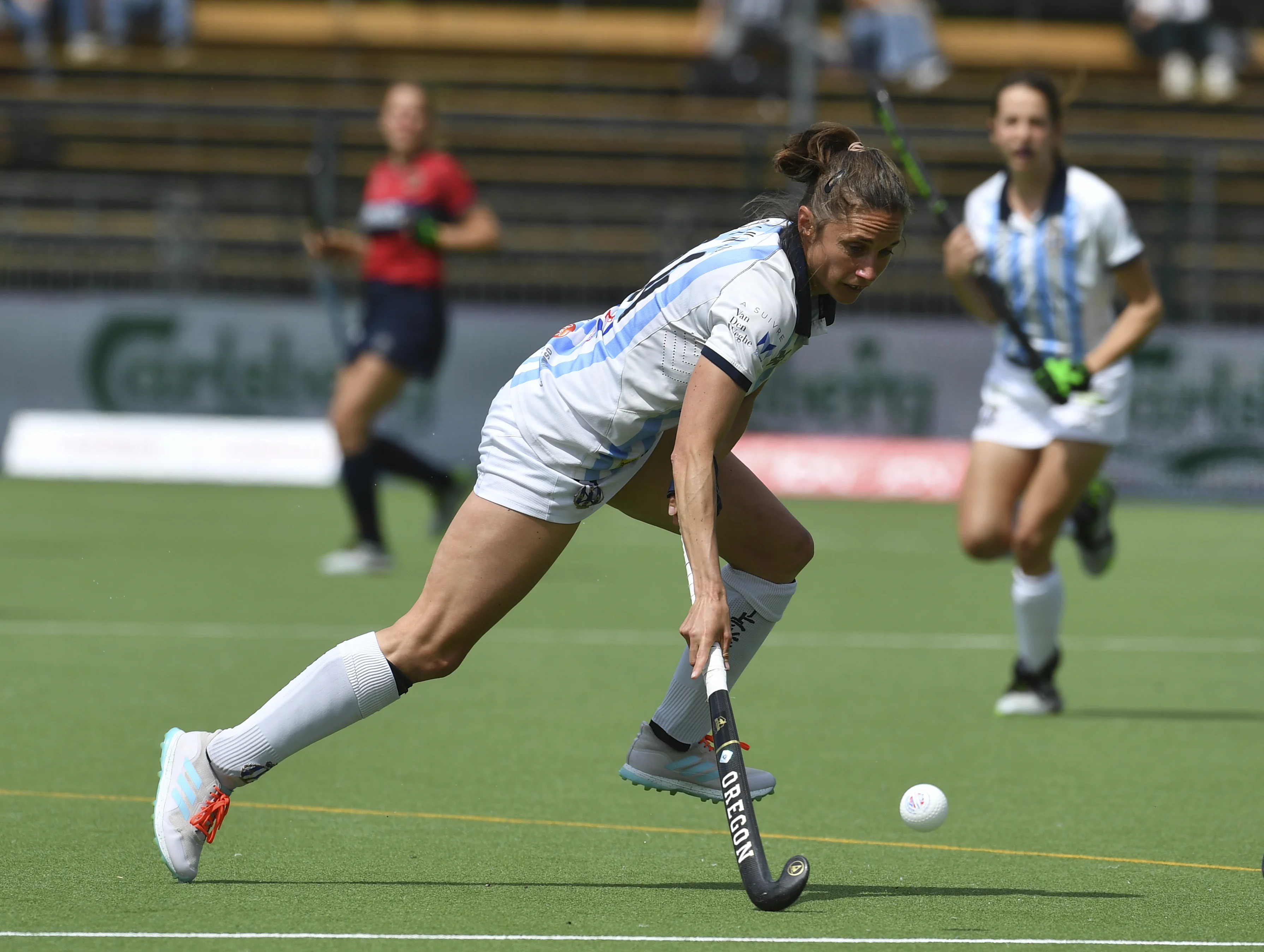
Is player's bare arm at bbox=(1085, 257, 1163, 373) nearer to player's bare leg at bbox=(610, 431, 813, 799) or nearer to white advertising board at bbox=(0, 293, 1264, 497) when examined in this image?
player's bare leg at bbox=(610, 431, 813, 799)

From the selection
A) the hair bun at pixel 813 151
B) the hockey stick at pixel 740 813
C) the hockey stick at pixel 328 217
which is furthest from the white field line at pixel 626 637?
the hockey stick at pixel 328 217

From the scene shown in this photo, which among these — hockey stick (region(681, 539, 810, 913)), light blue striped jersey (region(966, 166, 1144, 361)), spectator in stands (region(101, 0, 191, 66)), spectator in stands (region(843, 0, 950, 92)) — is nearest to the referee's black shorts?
light blue striped jersey (region(966, 166, 1144, 361))

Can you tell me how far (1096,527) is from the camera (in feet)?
24.8

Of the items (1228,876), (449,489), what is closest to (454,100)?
(449,489)

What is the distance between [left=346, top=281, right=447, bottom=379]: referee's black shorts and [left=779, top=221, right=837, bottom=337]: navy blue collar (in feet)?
18.4

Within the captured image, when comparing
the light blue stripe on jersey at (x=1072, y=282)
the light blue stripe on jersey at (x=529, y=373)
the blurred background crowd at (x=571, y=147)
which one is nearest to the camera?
the light blue stripe on jersey at (x=529, y=373)

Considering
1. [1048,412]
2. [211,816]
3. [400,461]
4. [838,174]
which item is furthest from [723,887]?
[400,461]

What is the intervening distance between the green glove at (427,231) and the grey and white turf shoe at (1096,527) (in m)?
3.47

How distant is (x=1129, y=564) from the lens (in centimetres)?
1082

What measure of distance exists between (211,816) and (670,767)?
1.04 m

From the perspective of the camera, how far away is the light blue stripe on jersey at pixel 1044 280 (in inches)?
259

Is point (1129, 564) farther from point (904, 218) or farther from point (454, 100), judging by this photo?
point (454, 100)

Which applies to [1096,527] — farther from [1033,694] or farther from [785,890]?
[785,890]

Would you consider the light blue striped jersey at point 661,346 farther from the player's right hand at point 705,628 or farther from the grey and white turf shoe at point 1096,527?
the grey and white turf shoe at point 1096,527
